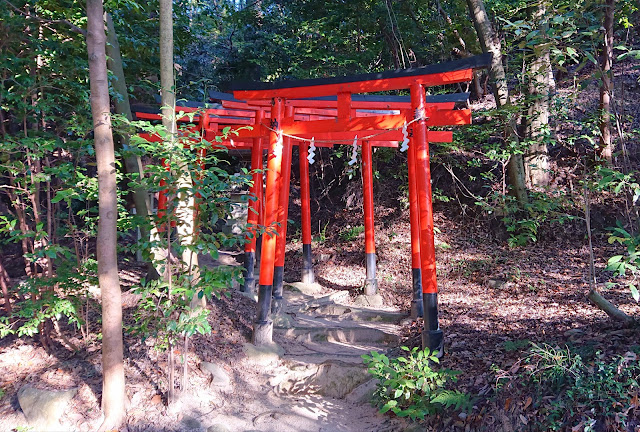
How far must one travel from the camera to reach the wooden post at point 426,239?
5039 mm

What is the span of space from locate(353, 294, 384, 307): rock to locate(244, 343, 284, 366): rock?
110 inches

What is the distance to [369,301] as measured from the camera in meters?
8.46

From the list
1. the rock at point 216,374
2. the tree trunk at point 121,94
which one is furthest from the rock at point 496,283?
the tree trunk at point 121,94

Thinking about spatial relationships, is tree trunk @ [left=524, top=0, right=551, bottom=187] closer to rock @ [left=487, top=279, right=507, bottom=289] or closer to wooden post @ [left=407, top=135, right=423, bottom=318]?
rock @ [left=487, top=279, right=507, bottom=289]

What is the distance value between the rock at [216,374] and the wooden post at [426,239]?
2.27 metres

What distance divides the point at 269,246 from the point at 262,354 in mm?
1412

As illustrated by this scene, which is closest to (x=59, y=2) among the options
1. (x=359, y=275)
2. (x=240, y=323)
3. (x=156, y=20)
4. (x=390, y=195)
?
(x=156, y=20)

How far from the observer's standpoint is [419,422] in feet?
12.9

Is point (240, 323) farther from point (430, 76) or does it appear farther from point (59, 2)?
point (59, 2)

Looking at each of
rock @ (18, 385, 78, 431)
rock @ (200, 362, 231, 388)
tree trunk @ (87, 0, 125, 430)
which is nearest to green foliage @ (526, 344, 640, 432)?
rock @ (200, 362, 231, 388)

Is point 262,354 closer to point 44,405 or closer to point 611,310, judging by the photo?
point 44,405

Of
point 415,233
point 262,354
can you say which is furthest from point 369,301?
point 262,354

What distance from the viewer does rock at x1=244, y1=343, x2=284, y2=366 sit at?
573cm

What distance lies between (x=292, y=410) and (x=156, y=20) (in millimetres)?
7462
